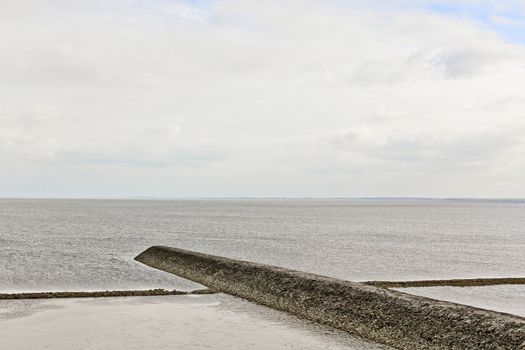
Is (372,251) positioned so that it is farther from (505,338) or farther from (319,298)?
(505,338)

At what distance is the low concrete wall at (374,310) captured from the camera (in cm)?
1700

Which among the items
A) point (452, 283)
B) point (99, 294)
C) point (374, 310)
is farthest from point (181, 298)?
point (452, 283)

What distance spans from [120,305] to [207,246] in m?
38.0

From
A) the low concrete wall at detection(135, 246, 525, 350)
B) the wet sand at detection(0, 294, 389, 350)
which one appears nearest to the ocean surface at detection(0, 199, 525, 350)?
the wet sand at detection(0, 294, 389, 350)

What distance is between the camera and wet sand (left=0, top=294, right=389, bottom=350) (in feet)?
62.6

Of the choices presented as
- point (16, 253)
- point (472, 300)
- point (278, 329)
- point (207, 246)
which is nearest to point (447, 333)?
point (278, 329)

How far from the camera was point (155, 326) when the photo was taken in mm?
21922

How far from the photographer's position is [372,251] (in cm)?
6181

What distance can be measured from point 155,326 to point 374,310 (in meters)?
8.20

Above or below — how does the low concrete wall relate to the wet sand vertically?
above

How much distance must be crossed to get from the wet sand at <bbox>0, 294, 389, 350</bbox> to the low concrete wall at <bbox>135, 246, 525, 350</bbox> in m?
0.83

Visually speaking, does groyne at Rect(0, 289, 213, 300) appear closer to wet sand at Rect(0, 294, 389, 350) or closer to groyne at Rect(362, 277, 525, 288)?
wet sand at Rect(0, 294, 389, 350)

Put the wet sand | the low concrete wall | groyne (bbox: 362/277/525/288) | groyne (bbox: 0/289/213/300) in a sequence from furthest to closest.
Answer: groyne (bbox: 362/277/525/288)
groyne (bbox: 0/289/213/300)
the wet sand
the low concrete wall

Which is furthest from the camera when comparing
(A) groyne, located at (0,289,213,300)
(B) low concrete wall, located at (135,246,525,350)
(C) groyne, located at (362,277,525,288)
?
(C) groyne, located at (362,277,525,288)
